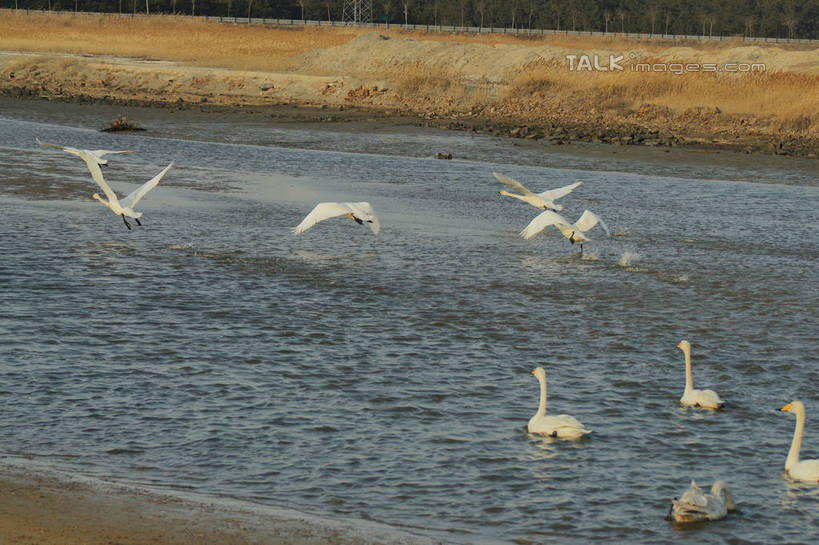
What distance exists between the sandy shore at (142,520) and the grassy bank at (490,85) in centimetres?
2726

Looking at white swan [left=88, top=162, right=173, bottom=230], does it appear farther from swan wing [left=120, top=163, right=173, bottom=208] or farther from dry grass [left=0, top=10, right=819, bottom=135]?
dry grass [left=0, top=10, right=819, bottom=135]

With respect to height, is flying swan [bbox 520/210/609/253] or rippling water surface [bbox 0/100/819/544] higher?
flying swan [bbox 520/210/609/253]

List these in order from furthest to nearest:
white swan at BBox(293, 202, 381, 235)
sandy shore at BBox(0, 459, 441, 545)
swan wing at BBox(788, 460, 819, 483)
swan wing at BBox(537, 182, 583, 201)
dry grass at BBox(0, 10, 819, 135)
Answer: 1. dry grass at BBox(0, 10, 819, 135)
2. swan wing at BBox(537, 182, 583, 201)
3. white swan at BBox(293, 202, 381, 235)
4. swan wing at BBox(788, 460, 819, 483)
5. sandy shore at BBox(0, 459, 441, 545)

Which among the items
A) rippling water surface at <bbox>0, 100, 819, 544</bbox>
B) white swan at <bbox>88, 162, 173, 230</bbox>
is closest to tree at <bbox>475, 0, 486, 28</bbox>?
rippling water surface at <bbox>0, 100, 819, 544</bbox>

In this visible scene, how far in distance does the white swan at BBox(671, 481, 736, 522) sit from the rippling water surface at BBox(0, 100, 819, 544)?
4.2 inches

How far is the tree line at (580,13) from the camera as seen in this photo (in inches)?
4601

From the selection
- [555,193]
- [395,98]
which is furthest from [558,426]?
[395,98]

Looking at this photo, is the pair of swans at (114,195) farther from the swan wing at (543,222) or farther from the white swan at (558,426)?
the white swan at (558,426)

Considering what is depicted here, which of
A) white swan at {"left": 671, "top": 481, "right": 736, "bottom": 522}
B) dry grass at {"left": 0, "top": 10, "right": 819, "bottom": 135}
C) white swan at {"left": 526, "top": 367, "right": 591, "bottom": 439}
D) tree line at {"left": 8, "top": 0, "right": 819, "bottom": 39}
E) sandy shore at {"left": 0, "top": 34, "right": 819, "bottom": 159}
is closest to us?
white swan at {"left": 671, "top": 481, "right": 736, "bottom": 522}

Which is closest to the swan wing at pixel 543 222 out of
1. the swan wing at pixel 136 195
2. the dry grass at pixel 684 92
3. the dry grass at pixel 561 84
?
the swan wing at pixel 136 195

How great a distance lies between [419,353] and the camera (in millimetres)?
12156

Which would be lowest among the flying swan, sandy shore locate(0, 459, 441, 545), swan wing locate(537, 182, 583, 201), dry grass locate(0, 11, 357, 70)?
sandy shore locate(0, 459, 441, 545)

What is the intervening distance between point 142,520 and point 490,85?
3906 cm

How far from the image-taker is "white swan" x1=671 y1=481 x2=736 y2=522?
7.79 meters
